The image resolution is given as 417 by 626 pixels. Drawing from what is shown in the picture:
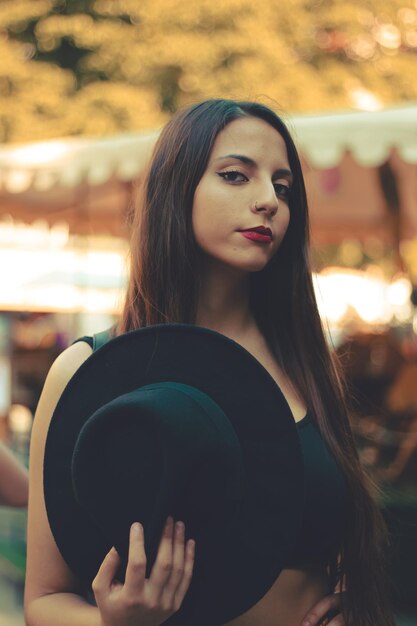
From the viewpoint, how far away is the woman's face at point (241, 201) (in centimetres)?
152

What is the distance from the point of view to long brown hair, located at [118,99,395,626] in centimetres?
156

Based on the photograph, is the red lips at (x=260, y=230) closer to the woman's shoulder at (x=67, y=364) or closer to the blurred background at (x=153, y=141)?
the woman's shoulder at (x=67, y=364)

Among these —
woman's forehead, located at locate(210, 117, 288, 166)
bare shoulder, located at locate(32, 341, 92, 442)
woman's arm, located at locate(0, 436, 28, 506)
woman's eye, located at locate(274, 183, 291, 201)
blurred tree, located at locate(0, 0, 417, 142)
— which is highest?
blurred tree, located at locate(0, 0, 417, 142)

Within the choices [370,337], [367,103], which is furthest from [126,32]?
[370,337]

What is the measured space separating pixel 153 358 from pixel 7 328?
11.7m

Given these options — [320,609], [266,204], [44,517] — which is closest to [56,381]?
[44,517]

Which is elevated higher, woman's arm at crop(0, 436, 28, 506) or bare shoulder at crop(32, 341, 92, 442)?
bare shoulder at crop(32, 341, 92, 442)

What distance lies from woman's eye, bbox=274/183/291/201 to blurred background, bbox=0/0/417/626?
0.48 metres

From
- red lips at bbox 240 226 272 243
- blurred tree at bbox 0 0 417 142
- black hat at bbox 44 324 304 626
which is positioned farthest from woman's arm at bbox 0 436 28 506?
blurred tree at bbox 0 0 417 142

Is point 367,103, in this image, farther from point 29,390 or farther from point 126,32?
point 29,390

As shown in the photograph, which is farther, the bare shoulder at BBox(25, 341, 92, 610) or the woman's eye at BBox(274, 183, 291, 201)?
the woman's eye at BBox(274, 183, 291, 201)

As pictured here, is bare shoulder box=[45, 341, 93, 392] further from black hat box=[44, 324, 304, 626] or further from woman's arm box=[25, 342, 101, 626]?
black hat box=[44, 324, 304, 626]

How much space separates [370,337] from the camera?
8656mm

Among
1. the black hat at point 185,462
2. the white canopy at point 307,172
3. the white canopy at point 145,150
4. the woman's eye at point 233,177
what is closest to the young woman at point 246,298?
the woman's eye at point 233,177
